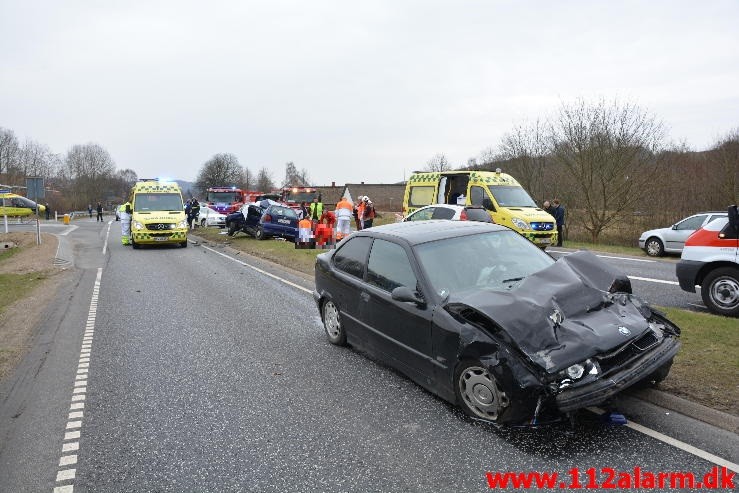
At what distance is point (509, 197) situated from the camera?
53.2 ft

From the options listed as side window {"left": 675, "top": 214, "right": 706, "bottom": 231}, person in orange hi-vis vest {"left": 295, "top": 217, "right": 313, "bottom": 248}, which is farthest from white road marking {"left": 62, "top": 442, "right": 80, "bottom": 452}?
side window {"left": 675, "top": 214, "right": 706, "bottom": 231}

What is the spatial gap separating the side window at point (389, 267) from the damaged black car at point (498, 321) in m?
0.01

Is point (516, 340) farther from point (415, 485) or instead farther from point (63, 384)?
point (63, 384)

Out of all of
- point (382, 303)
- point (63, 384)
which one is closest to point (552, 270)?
point (382, 303)

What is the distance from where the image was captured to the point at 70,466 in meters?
3.61

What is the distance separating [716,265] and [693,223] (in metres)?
9.81

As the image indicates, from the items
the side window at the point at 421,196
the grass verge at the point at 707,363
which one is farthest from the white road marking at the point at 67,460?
the side window at the point at 421,196

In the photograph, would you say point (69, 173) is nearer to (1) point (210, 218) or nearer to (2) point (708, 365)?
(1) point (210, 218)

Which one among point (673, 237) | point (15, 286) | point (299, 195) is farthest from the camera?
point (299, 195)

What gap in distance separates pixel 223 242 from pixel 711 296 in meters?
17.9

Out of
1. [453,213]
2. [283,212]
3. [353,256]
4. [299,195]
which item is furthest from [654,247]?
[299,195]

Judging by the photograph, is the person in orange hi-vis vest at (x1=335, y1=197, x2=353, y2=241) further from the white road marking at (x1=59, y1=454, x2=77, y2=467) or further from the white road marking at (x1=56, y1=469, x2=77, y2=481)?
the white road marking at (x1=56, y1=469, x2=77, y2=481)

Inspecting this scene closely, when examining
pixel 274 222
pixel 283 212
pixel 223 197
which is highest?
pixel 223 197

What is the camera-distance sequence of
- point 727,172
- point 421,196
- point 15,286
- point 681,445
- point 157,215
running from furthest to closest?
point 727,172, point 157,215, point 421,196, point 15,286, point 681,445
